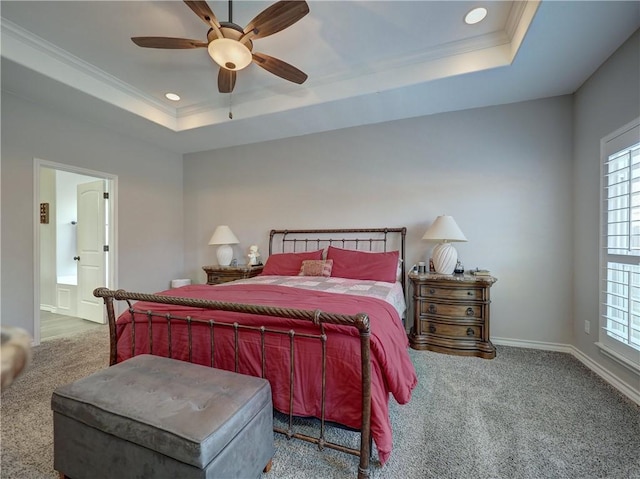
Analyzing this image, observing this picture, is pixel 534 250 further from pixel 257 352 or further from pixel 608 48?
pixel 257 352

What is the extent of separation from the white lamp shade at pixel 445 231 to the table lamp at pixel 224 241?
9.21ft

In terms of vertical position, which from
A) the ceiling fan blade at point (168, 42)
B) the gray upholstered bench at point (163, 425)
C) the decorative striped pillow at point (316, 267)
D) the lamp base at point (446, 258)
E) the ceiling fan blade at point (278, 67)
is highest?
the ceiling fan blade at point (168, 42)

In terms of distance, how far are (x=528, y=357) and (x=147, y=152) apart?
5.65 metres

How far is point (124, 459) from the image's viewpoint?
117 cm

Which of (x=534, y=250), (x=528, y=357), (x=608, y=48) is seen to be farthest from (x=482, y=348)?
(x=608, y=48)

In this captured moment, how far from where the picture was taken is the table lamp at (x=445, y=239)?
2969mm

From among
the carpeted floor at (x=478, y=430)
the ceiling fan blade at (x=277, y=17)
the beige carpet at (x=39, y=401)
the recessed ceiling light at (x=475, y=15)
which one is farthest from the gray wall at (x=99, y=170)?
the recessed ceiling light at (x=475, y=15)

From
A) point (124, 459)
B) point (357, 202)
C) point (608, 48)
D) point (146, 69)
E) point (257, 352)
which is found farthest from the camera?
point (357, 202)

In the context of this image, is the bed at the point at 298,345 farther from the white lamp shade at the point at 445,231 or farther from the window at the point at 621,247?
the window at the point at 621,247

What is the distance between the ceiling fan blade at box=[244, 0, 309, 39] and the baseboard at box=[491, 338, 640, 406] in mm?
3468

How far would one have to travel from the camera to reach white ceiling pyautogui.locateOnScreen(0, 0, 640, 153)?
2.15m

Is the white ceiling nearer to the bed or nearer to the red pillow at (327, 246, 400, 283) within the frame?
the red pillow at (327, 246, 400, 283)

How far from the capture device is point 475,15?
2.24 meters

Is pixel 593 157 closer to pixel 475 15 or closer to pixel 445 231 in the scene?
pixel 445 231
